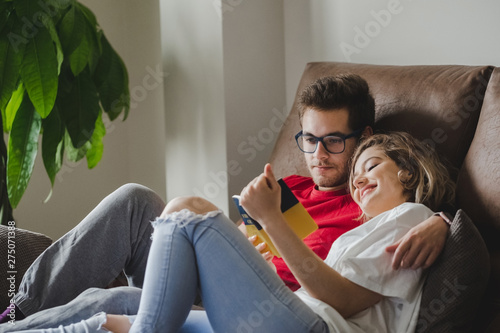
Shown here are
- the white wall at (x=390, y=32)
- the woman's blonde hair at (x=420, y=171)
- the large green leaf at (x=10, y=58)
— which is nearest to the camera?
the woman's blonde hair at (x=420, y=171)

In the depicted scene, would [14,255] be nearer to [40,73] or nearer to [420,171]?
[40,73]

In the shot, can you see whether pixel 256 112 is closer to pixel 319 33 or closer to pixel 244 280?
pixel 319 33

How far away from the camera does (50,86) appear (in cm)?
215

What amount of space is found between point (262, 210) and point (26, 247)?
72 cm

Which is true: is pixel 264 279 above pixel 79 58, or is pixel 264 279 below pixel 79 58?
below

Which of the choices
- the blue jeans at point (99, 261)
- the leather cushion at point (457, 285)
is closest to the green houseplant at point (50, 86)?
the blue jeans at point (99, 261)

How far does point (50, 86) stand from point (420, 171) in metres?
1.30

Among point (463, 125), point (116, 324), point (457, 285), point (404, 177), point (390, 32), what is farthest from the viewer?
point (390, 32)

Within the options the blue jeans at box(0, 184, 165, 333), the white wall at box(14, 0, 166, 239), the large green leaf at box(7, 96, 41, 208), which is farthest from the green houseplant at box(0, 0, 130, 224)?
the blue jeans at box(0, 184, 165, 333)

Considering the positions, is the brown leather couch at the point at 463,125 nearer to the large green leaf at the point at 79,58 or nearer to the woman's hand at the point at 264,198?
the woman's hand at the point at 264,198

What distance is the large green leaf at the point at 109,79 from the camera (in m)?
2.46

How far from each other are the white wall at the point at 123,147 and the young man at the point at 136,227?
127cm

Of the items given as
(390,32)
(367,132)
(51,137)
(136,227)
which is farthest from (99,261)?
(390,32)

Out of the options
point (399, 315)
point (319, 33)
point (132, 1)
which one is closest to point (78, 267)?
point (399, 315)
